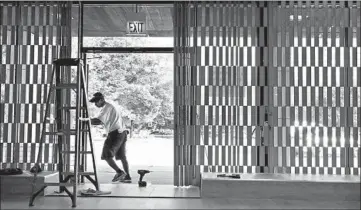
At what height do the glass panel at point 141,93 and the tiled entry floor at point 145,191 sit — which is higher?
the glass panel at point 141,93

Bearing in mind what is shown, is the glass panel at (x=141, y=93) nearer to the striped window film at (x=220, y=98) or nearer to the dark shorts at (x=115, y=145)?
the dark shorts at (x=115, y=145)

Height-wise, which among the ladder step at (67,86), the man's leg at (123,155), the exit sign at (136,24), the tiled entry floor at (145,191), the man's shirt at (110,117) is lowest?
the tiled entry floor at (145,191)

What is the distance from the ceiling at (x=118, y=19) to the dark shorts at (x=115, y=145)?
5.57 ft

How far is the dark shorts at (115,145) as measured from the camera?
613cm

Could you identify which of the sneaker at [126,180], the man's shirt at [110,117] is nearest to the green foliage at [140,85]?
the man's shirt at [110,117]

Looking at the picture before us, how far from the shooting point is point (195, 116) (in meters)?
5.94

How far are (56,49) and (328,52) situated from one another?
407 centimetres

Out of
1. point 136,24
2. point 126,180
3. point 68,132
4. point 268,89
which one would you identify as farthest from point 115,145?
point 268,89

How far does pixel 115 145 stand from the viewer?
20.3 feet

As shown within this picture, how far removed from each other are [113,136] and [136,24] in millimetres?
1792

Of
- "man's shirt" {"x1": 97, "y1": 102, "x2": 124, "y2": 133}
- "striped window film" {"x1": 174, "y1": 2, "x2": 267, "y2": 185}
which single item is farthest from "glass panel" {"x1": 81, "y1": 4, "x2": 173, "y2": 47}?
"man's shirt" {"x1": 97, "y1": 102, "x2": 124, "y2": 133}

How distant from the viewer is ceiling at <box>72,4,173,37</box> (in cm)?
636

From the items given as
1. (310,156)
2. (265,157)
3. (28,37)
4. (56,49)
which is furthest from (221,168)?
(28,37)

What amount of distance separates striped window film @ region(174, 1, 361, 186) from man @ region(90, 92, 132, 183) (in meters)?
0.92
